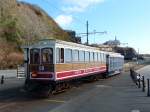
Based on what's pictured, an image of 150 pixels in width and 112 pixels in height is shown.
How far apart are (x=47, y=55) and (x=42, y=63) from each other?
53 cm

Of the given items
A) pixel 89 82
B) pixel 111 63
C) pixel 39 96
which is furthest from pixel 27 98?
pixel 111 63

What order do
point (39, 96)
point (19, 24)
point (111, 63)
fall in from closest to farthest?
point (39, 96) → point (111, 63) → point (19, 24)

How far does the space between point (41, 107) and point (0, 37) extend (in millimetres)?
50067

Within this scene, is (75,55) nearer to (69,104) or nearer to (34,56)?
(34,56)

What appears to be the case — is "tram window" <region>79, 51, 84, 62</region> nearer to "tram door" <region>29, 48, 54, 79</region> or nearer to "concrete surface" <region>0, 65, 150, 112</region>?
"tram door" <region>29, 48, 54, 79</region>

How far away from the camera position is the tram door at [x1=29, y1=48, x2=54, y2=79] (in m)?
22.5

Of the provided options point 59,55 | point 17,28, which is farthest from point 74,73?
point 17,28

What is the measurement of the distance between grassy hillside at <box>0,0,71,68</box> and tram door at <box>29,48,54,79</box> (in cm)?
3724

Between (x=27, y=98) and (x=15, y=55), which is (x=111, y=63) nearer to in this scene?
(x=15, y=55)

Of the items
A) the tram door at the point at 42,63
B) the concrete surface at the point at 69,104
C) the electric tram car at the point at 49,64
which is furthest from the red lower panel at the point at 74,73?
the concrete surface at the point at 69,104

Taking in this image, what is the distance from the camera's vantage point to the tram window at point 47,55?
74.3 ft

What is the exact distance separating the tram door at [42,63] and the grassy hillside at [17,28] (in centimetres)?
3724

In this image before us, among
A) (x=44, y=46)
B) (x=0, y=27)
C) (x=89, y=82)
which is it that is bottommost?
(x=89, y=82)

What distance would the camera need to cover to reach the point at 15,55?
6469 centimetres
